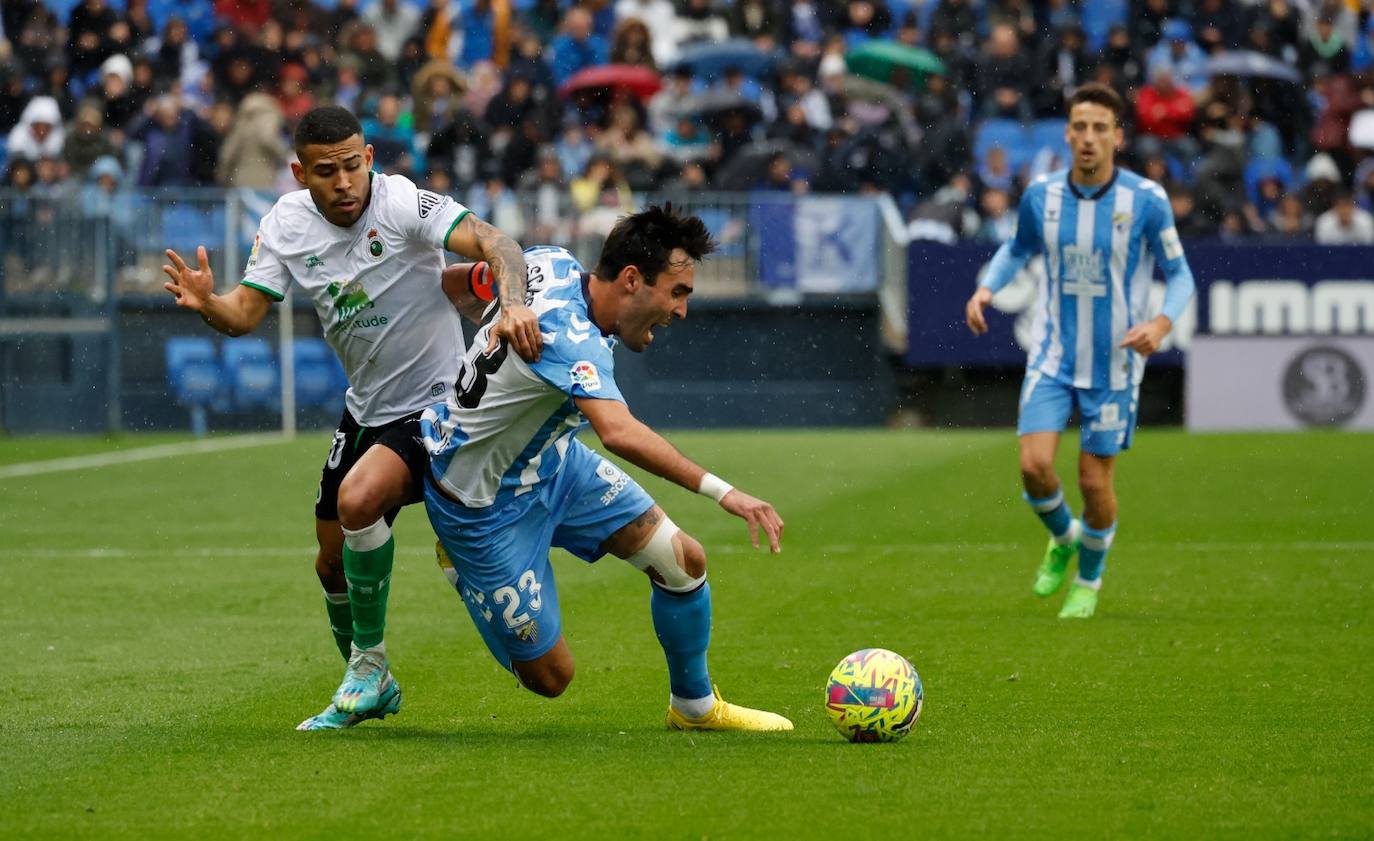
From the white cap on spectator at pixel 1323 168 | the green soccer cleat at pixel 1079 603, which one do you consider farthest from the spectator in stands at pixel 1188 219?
the green soccer cleat at pixel 1079 603

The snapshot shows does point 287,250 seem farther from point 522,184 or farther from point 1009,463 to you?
point 522,184

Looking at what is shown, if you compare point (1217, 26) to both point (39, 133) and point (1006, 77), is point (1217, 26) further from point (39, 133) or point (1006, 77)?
point (39, 133)

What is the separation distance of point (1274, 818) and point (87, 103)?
816 inches

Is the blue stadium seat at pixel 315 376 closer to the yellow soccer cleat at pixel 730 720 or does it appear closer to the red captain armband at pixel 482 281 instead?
the red captain armband at pixel 482 281

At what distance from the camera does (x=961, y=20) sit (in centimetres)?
2448

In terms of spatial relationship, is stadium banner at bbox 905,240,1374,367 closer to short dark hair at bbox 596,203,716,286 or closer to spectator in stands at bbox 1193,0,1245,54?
spectator in stands at bbox 1193,0,1245,54

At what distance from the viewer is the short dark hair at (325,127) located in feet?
22.0

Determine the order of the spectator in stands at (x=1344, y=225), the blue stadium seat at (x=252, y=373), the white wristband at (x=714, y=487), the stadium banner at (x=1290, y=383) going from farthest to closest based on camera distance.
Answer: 1. the blue stadium seat at (x=252, y=373)
2. the spectator in stands at (x=1344, y=225)
3. the stadium banner at (x=1290, y=383)
4. the white wristband at (x=714, y=487)

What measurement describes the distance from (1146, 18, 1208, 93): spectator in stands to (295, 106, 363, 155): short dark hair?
58.7 ft

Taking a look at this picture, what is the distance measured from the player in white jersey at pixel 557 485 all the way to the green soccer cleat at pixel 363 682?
0.41 meters

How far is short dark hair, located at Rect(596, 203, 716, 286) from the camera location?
6.02 m

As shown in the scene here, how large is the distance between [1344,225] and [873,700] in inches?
660

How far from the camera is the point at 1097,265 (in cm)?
970

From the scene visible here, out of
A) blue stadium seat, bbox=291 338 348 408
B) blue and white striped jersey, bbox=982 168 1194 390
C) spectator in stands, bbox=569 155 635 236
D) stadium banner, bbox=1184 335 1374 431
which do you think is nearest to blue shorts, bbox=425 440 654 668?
blue and white striped jersey, bbox=982 168 1194 390
